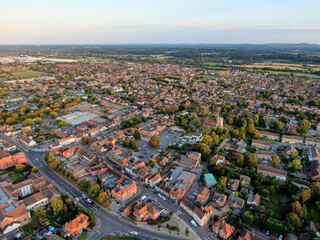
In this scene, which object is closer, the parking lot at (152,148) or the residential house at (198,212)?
the residential house at (198,212)

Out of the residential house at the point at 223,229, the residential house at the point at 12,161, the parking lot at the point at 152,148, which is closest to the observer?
the residential house at the point at 223,229

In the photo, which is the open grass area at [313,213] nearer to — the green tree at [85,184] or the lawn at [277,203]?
the lawn at [277,203]

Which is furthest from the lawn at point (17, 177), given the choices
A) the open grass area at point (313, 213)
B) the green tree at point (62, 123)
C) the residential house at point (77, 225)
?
the open grass area at point (313, 213)

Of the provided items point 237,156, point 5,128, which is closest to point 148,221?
point 237,156

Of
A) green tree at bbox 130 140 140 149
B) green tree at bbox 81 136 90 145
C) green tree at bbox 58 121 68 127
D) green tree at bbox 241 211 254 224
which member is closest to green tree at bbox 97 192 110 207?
green tree at bbox 130 140 140 149

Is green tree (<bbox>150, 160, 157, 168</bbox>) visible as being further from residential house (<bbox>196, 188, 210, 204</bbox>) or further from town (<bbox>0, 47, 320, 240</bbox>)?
residential house (<bbox>196, 188, 210, 204</bbox>)

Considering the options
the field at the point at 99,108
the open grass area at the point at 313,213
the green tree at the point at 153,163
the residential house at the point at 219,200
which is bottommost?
the open grass area at the point at 313,213
